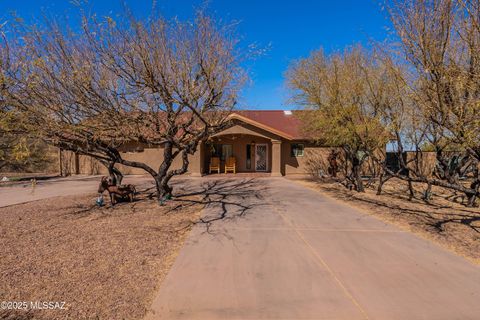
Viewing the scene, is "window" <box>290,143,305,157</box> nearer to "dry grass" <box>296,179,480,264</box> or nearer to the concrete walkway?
"dry grass" <box>296,179,480,264</box>

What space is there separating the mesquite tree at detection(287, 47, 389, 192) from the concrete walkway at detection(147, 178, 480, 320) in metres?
4.08

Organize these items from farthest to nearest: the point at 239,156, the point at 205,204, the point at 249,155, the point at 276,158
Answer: the point at 249,155
the point at 239,156
the point at 276,158
the point at 205,204

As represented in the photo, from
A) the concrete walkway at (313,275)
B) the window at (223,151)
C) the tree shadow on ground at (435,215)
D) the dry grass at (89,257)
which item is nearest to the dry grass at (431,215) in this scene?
the tree shadow on ground at (435,215)

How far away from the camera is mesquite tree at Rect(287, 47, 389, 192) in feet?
32.2

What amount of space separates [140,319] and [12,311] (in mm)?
1551

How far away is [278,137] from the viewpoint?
1834 centimetres

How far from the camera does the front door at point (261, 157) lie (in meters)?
20.7

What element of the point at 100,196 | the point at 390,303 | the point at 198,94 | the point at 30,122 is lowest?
the point at 390,303

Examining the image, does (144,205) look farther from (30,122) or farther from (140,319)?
(140,319)

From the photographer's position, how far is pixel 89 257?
4.68m

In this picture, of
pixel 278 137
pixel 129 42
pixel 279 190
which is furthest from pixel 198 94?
pixel 278 137

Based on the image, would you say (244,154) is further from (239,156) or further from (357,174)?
(357,174)

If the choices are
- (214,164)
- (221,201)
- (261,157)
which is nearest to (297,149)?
(261,157)

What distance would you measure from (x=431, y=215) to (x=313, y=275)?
6.45 meters
